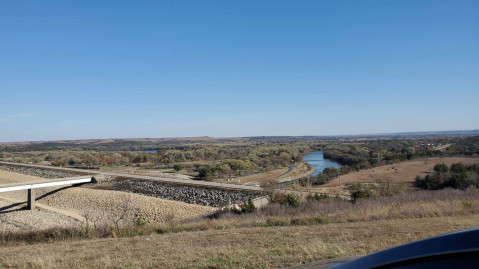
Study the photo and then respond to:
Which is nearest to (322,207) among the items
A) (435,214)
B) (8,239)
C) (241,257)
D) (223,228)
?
(435,214)

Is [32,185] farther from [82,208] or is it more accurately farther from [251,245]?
[251,245]

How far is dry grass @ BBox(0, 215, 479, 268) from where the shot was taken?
20.3ft

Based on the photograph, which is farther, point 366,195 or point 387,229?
point 366,195

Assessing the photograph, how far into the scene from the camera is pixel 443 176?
117ft

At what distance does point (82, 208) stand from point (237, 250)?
36362 mm

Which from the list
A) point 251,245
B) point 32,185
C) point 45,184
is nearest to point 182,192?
point 45,184

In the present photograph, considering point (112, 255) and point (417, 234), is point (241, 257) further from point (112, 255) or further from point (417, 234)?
point (417, 234)

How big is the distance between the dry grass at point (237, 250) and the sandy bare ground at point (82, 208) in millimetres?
16970

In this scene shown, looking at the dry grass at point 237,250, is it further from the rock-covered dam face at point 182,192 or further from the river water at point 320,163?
the river water at point 320,163

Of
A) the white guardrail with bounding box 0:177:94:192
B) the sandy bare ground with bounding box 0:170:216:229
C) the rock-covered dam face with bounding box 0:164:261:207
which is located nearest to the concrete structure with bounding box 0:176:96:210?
the white guardrail with bounding box 0:177:94:192

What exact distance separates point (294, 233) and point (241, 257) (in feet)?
13.1

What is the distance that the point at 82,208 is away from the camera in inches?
1478

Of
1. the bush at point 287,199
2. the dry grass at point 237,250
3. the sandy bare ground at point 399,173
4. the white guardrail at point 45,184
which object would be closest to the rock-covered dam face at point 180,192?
→ the white guardrail at point 45,184

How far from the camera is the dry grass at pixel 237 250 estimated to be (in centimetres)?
618
